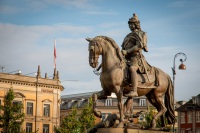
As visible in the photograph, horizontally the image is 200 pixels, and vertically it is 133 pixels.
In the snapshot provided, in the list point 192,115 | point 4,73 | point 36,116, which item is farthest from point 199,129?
point 4,73

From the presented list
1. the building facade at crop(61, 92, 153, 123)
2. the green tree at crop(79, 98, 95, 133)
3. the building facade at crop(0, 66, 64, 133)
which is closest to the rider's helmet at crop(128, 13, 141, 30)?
the green tree at crop(79, 98, 95, 133)

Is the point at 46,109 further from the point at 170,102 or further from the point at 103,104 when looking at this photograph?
the point at 170,102

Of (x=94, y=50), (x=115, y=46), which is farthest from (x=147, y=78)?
(x=94, y=50)

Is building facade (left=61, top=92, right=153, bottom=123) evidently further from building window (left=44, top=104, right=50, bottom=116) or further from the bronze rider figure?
the bronze rider figure

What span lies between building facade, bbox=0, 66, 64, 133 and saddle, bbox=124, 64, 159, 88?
46655 mm

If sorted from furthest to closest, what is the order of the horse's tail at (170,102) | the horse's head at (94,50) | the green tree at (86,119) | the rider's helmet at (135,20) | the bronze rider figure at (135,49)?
→ the green tree at (86,119)
the horse's tail at (170,102)
the rider's helmet at (135,20)
the bronze rider figure at (135,49)
the horse's head at (94,50)

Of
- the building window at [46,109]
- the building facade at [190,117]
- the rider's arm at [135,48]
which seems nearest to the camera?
the rider's arm at [135,48]

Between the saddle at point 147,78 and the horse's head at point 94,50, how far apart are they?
1.07 meters

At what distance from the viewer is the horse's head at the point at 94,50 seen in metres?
14.4

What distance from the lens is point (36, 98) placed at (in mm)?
63781

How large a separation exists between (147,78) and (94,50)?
229 cm

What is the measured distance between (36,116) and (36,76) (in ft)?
19.1

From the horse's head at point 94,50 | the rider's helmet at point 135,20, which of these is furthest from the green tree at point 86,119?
the horse's head at point 94,50

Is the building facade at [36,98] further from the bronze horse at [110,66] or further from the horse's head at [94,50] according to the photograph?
the horse's head at [94,50]
